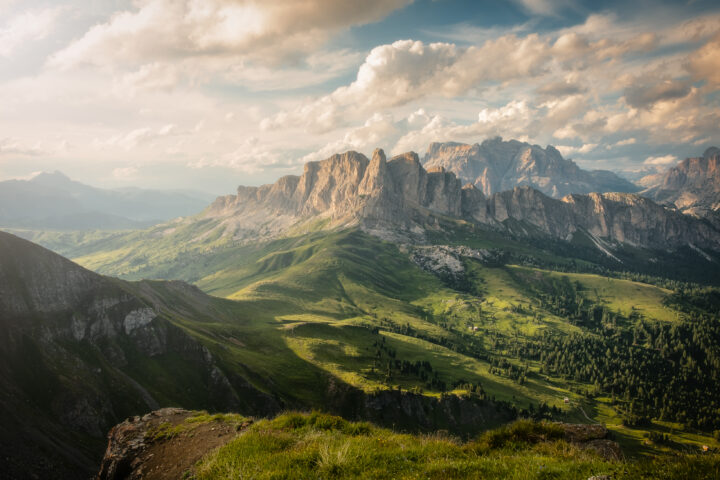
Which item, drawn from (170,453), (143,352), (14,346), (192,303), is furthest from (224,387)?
(192,303)

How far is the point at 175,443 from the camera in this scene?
23359 mm

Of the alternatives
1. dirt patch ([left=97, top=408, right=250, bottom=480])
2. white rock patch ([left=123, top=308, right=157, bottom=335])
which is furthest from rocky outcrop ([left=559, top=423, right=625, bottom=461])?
white rock patch ([left=123, top=308, right=157, bottom=335])

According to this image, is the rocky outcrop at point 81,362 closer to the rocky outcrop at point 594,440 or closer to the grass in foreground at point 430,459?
the grass in foreground at point 430,459

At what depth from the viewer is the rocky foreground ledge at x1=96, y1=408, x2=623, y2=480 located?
60.5 ft

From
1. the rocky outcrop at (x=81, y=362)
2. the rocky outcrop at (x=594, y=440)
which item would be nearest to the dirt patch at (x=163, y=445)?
the rocky outcrop at (x=594, y=440)

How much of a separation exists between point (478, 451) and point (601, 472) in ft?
17.4

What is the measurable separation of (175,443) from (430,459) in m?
19.5

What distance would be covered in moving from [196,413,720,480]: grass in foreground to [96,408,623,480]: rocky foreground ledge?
3.46 meters

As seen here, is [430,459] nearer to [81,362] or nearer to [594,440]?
[594,440]

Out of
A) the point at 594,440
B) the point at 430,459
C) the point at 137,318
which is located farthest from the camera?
the point at 137,318

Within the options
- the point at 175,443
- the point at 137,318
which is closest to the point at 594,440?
the point at 175,443

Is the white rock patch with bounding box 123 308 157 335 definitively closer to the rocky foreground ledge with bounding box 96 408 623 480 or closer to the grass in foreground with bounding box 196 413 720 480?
the rocky foreground ledge with bounding box 96 408 623 480

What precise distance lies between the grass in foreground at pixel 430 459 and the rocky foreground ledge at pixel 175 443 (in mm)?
3459

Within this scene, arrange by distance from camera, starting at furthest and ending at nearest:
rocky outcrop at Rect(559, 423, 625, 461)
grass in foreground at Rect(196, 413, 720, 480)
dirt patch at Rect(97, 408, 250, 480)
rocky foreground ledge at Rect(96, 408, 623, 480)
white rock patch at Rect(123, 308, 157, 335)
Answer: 1. white rock patch at Rect(123, 308, 157, 335)
2. dirt patch at Rect(97, 408, 250, 480)
3. rocky foreground ledge at Rect(96, 408, 623, 480)
4. rocky outcrop at Rect(559, 423, 625, 461)
5. grass in foreground at Rect(196, 413, 720, 480)
